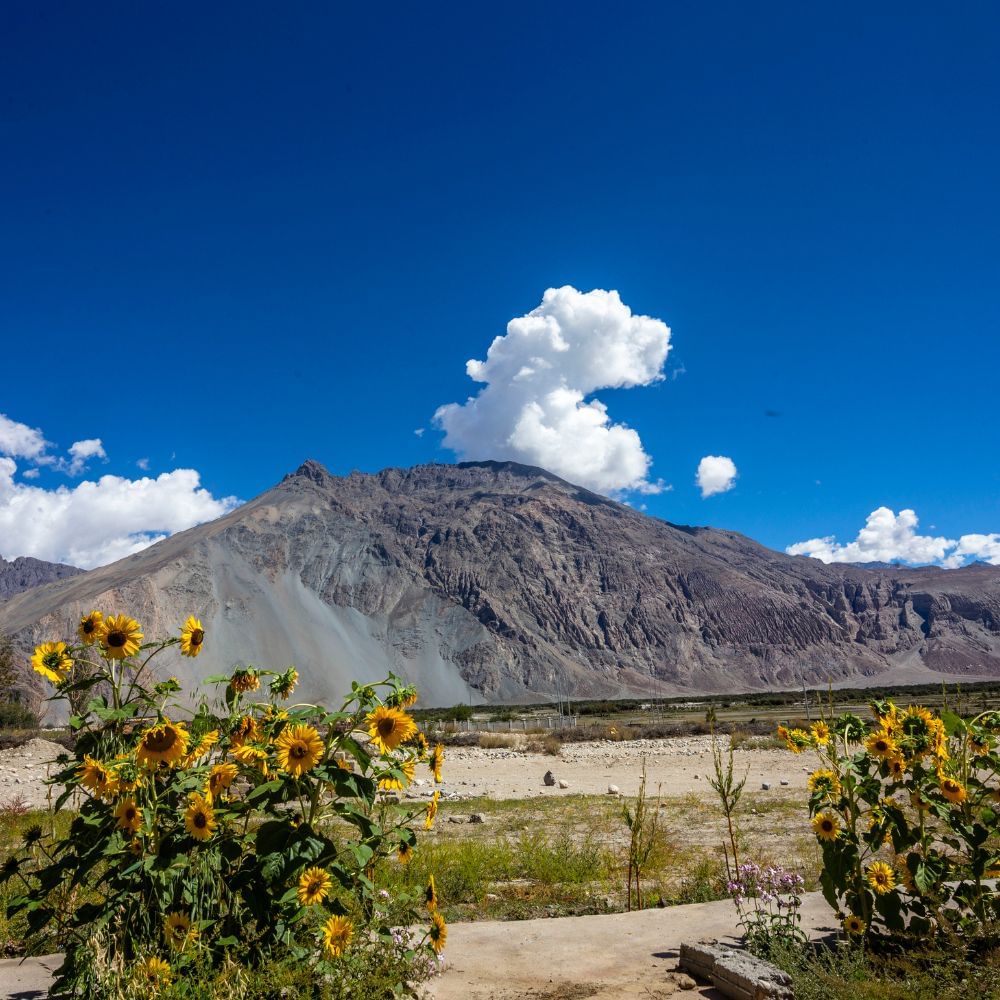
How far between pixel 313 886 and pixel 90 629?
5.35 ft

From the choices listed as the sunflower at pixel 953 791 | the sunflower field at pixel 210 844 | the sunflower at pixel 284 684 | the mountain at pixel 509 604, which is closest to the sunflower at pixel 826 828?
the sunflower at pixel 953 791

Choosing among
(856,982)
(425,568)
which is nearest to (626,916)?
(856,982)

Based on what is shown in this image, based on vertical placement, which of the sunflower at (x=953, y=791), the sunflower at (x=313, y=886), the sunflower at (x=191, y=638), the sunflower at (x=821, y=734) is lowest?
the sunflower at (x=313, y=886)

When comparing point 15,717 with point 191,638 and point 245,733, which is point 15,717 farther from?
point 245,733

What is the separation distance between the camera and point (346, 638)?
355 ft

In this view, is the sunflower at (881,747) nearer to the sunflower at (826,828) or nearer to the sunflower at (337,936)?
the sunflower at (826,828)

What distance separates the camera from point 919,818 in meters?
4.54

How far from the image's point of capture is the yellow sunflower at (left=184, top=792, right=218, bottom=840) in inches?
136

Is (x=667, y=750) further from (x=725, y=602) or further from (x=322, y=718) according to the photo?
(x=725, y=602)

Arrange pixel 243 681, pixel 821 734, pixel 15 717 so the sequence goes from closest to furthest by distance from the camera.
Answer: pixel 243 681 → pixel 821 734 → pixel 15 717

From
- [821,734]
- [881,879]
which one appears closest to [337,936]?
[821,734]

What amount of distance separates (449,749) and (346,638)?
78078mm

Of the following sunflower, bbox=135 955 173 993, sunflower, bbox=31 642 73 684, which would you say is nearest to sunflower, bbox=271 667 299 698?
sunflower, bbox=31 642 73 684

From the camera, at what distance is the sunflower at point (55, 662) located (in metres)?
3.71
